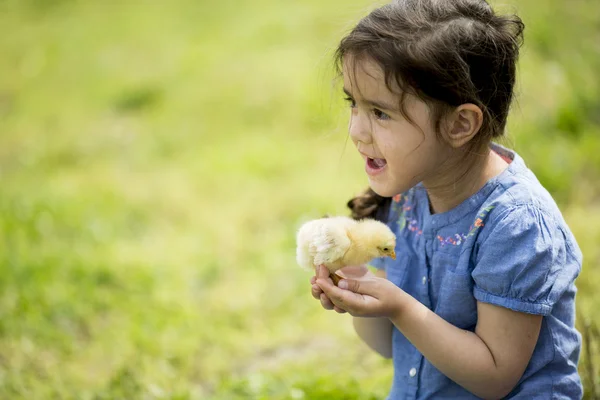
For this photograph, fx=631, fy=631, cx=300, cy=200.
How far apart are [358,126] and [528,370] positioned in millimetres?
844

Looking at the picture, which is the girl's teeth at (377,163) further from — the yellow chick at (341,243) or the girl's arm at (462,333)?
the girl's arm at (462,333)

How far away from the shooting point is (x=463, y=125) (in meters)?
1.76

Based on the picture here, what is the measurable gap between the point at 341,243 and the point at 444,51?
57 cm

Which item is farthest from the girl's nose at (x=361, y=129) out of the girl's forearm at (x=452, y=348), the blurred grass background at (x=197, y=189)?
the girl's forearm at (x=452, y=348)

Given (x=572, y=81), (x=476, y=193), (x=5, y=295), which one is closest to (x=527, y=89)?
(x=572, y=81)

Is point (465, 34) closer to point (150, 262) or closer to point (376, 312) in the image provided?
point (376, 312)

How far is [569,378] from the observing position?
71.0 inches

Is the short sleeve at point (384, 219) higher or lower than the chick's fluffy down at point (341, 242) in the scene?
lower

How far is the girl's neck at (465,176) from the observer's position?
1.84 m

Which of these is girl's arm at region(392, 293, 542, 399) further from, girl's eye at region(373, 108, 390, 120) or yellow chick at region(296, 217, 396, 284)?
girl's eye at region(373, 108, 390, 120)

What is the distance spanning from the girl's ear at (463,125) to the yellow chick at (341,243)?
318 millimetres

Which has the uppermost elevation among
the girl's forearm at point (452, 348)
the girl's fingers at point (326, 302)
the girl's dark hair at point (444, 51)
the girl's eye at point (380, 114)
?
the girl's dark hair at point (444, 51)

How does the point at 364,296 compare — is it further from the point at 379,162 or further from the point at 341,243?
the point at 379,162

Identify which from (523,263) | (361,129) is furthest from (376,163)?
(523,263)
